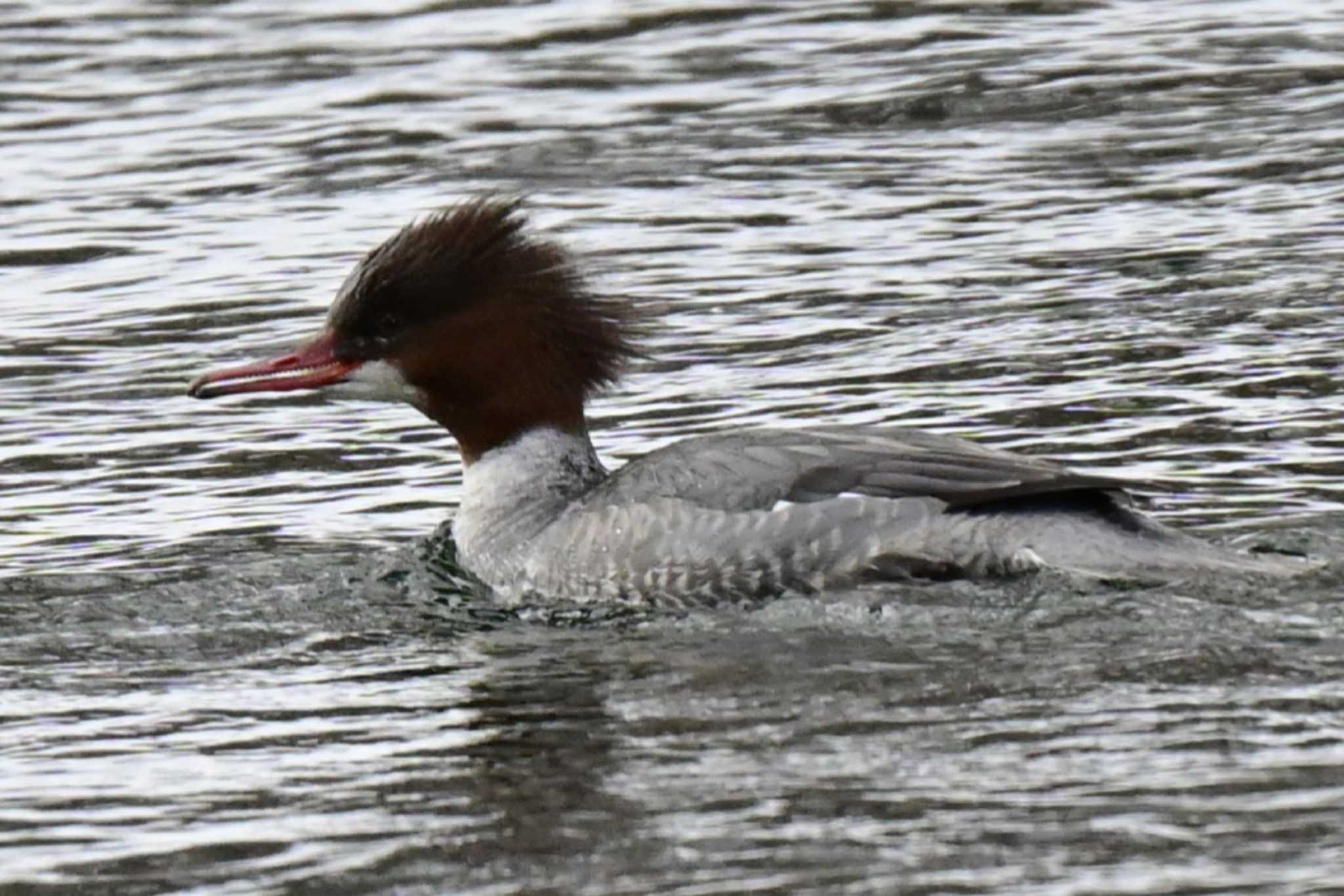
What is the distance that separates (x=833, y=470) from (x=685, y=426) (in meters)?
2.06

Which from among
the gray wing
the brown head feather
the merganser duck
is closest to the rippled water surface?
the merganser duck

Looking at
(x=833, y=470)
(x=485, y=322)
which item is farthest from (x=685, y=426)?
(x=833, y=470)

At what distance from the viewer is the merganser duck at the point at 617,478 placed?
7910 millimetres

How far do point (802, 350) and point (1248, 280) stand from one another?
1.89 metres

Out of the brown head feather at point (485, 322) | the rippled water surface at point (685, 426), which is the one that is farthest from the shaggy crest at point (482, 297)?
the rippled water surface at point (685, 426)

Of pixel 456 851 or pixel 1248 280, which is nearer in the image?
pixel 456 851

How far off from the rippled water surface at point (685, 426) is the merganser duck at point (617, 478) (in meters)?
0.15

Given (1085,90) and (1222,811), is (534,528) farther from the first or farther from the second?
(1085,90)

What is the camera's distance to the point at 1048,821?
5879mm

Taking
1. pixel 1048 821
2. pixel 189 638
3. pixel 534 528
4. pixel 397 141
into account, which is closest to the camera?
pixel 1048 821

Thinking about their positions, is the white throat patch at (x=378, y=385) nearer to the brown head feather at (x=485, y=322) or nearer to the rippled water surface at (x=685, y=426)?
the brown head feather at (x=485, y=322)

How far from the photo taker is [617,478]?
851 centimetres

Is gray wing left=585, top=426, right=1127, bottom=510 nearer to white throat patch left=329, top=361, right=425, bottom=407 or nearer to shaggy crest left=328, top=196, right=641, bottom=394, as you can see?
shaggy crest left=328, top=196, right=641, bottom=394

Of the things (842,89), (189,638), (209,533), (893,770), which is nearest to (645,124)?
(842,89)
